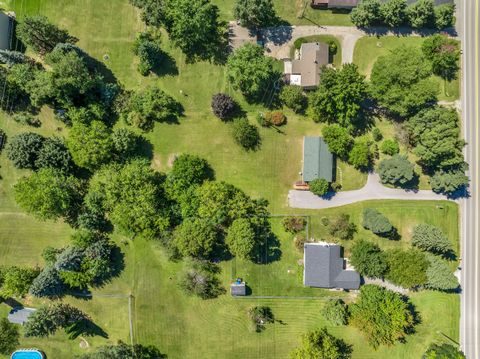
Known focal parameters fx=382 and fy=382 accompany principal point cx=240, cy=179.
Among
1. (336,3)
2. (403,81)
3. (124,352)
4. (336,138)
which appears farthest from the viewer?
(336,3)

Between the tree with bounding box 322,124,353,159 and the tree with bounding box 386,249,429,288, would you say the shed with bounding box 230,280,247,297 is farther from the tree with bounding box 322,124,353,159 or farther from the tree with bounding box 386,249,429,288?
the tree with bounding box 322,124,353,159

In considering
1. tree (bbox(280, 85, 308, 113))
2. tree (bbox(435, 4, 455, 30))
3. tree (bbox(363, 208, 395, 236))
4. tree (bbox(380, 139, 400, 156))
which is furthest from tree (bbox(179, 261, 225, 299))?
tree (bbox(435, 4, 455, 30))

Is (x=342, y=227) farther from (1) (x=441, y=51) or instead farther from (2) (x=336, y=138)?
(1) (x=441, y=51)

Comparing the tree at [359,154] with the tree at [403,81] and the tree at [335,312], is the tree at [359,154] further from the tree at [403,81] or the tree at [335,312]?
the tree at [335,312]

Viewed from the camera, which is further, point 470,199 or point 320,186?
point 470,199

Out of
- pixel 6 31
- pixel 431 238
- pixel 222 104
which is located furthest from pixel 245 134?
pixel 6 31

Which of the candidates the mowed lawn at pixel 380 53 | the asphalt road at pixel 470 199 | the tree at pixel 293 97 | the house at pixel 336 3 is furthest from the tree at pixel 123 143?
the asphalt road at pixel 470 199

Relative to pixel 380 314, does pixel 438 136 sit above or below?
above
